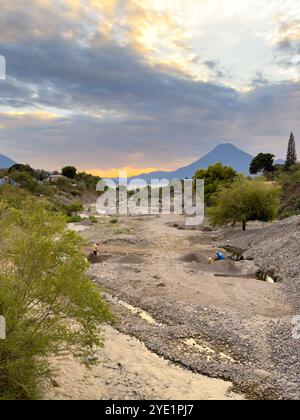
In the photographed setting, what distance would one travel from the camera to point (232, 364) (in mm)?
16344

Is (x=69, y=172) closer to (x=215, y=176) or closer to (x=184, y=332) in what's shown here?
(x=215, y=176)

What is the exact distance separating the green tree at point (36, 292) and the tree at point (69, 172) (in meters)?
154

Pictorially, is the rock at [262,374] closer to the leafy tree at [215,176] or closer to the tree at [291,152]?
the leafy tree at [215,176]

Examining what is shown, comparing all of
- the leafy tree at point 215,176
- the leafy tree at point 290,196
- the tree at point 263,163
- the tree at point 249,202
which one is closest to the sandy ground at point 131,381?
the tree at point 249,202

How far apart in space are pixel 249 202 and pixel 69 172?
12186cm

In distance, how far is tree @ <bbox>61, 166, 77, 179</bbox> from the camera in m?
162

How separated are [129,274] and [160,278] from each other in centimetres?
292

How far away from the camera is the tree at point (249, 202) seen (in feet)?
167

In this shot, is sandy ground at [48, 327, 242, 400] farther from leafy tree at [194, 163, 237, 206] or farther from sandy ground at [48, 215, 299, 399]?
leafy tree at [194, 163, 237, 206]

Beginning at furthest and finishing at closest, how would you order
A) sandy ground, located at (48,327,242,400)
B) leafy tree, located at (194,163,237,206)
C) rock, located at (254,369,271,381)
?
1. leafy tree, located at (194,163,237,206)
2. rock, located at (254,369,271,381)
3. sandy ground, located at (48,327,242,400)

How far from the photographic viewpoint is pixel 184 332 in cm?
1936

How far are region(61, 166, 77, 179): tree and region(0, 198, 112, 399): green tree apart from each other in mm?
153503

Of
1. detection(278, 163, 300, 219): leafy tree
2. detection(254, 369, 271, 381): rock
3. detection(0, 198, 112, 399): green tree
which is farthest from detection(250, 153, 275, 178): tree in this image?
detection(0, 198, 112, 399): green tree

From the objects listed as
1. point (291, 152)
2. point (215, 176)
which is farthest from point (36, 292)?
point (291, 152)
